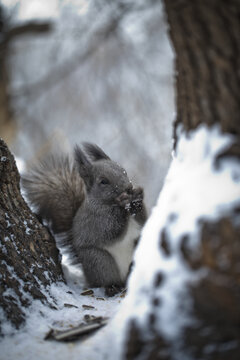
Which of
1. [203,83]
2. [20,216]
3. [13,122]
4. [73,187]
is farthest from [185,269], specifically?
[13,122]

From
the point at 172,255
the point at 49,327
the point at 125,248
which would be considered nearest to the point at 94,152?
the point at 125,248

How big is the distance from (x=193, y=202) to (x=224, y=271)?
0.17 meters

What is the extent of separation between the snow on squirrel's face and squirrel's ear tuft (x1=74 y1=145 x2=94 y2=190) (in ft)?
0.08

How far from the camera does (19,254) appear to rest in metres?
1.31

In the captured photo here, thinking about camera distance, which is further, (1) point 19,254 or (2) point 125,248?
(2) point 125,248

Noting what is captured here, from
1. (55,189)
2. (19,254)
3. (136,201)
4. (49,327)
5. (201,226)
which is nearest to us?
(201,226)

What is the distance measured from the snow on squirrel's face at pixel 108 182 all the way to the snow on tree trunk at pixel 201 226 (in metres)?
0.94

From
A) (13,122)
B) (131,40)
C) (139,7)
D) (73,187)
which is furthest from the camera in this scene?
(13,122)

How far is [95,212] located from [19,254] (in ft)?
1.88

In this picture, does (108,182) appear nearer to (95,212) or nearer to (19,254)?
(95,212)

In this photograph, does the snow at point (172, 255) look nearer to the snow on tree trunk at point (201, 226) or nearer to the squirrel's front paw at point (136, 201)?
the snow on tree trunk at point (201, 226)

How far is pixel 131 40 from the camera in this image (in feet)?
12.9

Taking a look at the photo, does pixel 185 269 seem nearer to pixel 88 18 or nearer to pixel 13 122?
pixel 88 18

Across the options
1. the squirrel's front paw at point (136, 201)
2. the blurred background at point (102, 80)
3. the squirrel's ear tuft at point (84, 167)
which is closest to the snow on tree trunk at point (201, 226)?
the squirrel's front paw at point (136, 201)
